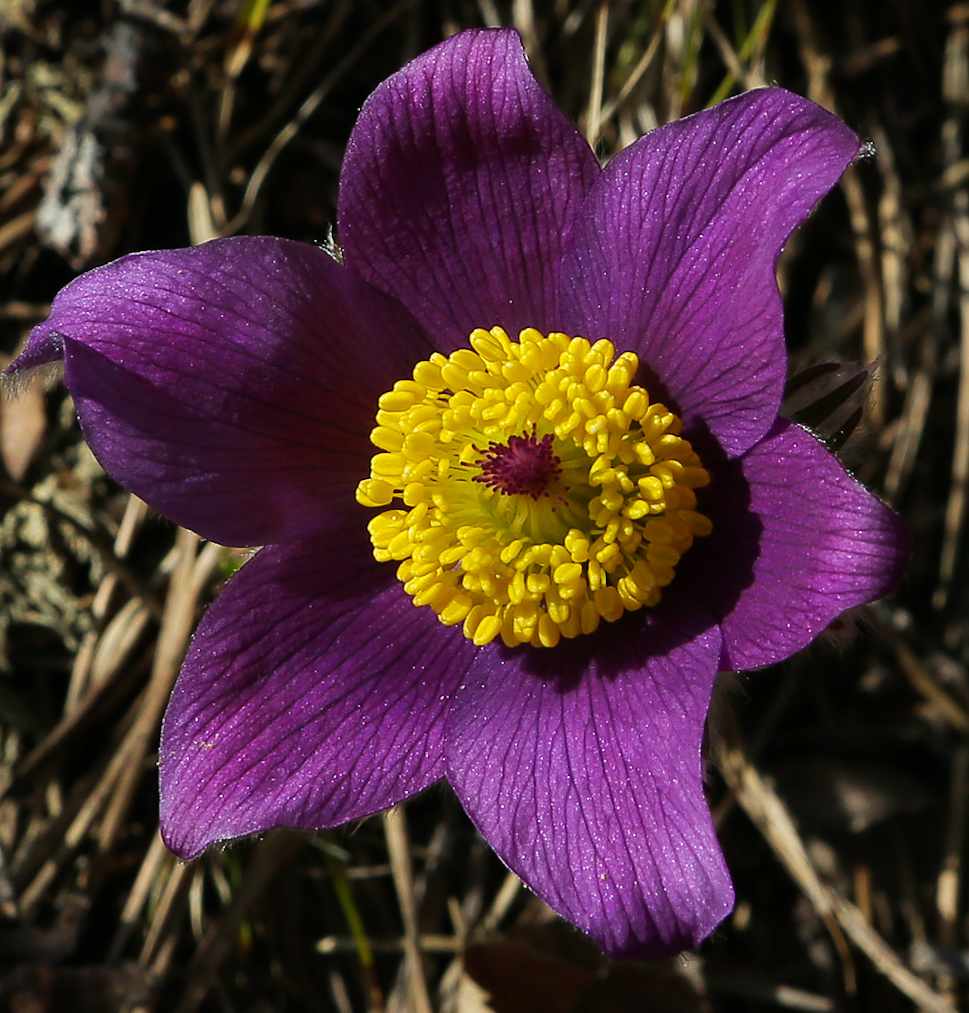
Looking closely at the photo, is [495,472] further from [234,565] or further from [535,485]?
[234,565]

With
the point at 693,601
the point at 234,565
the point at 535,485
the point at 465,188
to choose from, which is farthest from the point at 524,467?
the point at 234,565

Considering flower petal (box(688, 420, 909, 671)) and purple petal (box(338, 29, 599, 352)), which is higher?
purple petal (box(338, 29, 599, 352))

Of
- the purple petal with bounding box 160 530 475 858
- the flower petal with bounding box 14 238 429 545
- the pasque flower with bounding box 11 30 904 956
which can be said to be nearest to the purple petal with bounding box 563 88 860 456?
the pasque flower with bounding box 11 30 904 956

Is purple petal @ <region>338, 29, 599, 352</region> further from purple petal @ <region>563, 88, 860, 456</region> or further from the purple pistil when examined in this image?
the purple pistil

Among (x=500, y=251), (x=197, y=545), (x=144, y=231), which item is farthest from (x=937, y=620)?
(x=144, y=231)

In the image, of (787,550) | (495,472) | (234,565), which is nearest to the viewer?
(787,550)

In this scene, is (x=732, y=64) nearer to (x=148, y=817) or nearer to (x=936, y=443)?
(x=936, y=443)
